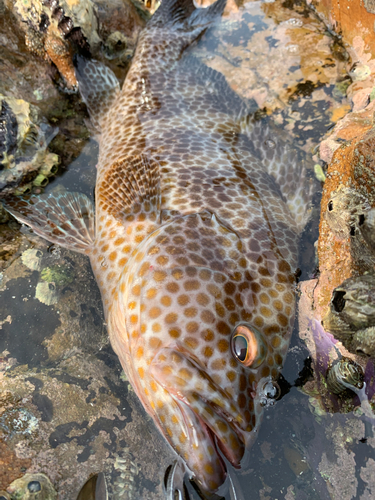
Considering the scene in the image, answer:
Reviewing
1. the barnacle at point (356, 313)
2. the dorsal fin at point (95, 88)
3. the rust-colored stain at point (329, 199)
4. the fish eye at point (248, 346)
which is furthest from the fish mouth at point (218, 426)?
the dorsal fin at point (95, 88)

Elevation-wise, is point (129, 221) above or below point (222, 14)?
below

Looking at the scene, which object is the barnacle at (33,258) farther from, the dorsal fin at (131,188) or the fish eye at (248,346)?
the fish eye at (248,346)

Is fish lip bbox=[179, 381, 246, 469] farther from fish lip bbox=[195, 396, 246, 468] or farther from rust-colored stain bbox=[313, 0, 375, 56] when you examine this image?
rust-colored stain bbox=[313, 0, 375, 56]

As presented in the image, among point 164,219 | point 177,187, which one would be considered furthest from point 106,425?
point 177,187

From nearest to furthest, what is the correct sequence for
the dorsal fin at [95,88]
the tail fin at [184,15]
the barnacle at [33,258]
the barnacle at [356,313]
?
the barnacle at [356,313] < the barnacle at [33,258] < the dorsal fin at [95,88] < the tail fin at [184,15]

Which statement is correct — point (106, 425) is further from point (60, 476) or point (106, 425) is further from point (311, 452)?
point (311, 452)

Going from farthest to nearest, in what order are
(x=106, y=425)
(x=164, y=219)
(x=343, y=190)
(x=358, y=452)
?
(x=164, y=219) < (x=106, y=425) < (x=343, y=190) < (x=358, y=452)

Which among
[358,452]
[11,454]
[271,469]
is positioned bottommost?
[271,469]

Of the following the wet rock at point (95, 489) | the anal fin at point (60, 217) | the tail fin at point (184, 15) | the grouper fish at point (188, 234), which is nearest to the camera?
the grouper fish at point (188, 234)

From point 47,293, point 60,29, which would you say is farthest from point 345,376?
point 60,29
